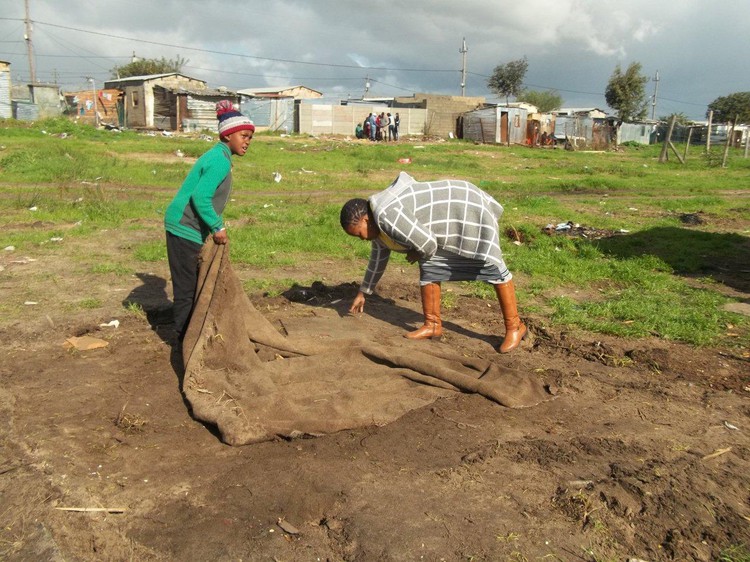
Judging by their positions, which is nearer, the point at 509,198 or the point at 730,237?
the point at 730,237

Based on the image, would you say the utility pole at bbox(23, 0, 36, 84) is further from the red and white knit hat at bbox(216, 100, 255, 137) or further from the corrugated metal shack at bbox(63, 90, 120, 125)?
the red and white knit hat at bbox(216, 100, 255, 137)

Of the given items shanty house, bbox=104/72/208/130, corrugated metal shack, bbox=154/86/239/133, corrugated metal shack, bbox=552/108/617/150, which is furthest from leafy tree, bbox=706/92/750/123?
shanty house, bbox=104/72/208/130

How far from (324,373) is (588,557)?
2.06 m

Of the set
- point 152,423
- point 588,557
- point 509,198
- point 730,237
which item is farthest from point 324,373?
point 509,198

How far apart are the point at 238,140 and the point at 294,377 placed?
1.72 metres

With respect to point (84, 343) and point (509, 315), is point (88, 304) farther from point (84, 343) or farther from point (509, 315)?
point (509, 315)

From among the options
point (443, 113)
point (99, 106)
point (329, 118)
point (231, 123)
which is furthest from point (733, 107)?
point (231, 123)

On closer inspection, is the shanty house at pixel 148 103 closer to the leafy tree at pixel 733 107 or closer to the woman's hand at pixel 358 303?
the leafy tree at pixel 733 107

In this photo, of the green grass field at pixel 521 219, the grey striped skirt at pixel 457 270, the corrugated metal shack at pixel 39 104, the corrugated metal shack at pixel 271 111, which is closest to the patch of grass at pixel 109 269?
the green grass field at pixel 521 219

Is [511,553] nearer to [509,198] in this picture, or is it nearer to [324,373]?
[324,373]

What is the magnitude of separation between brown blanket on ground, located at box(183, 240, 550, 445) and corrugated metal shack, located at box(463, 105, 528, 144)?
112 feet

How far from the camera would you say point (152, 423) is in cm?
363

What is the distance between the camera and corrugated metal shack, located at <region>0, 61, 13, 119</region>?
116 ft

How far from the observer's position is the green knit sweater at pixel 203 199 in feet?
14.6
